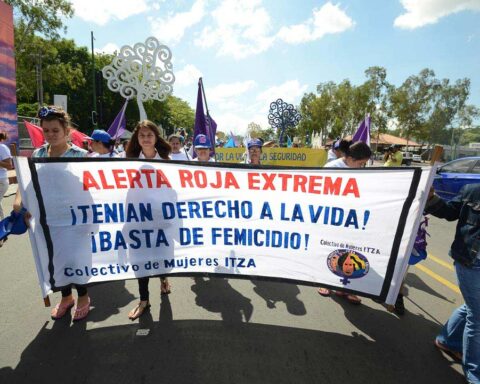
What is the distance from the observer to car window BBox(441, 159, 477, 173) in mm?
9078

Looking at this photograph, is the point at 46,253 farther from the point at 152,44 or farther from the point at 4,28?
the point at 4,28

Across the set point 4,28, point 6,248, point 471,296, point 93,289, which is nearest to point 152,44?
point 6,248

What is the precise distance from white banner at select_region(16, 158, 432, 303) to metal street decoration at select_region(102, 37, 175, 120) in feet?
14.7

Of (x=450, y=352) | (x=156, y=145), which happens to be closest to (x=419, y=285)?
(x=450, y=352)

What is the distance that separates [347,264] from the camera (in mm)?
2719

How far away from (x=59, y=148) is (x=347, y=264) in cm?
283

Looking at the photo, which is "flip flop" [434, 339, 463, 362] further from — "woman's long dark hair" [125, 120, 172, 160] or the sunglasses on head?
the sunglasses on head

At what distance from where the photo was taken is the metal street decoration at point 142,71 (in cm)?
680

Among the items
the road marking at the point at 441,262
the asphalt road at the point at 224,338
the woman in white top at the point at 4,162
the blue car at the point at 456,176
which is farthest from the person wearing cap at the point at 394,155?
the woman in white top at the point at 4,162

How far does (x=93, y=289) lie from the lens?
12.4ft

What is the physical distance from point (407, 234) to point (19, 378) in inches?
126

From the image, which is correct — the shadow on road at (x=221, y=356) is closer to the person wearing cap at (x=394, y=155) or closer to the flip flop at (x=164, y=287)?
the flip flop at (x=164, y=287)

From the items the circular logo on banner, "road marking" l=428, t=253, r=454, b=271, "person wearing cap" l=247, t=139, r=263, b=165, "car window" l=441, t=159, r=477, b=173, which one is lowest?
"road marking" l=428, t=253, r=454, b=271

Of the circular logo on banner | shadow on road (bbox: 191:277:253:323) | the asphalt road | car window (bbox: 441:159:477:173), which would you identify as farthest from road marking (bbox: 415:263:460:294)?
car window (bbox: 441:159:477:173)
